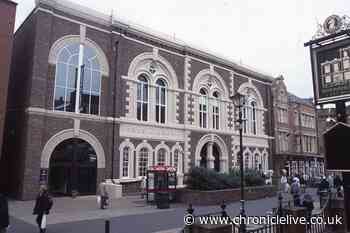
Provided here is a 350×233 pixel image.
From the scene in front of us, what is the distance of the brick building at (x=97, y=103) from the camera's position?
788 inches

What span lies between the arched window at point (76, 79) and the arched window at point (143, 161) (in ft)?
16.7

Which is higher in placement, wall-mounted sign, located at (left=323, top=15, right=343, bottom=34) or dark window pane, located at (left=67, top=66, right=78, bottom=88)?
dark window pane, located at (left=67, top=66, right=78, bottom=88)

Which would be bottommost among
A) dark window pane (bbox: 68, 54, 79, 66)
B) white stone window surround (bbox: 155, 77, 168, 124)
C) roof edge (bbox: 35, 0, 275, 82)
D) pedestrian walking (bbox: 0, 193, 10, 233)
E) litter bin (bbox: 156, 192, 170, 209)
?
litter bin (bbox: 156, 192, 170, 209)

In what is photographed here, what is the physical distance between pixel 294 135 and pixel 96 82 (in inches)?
1247

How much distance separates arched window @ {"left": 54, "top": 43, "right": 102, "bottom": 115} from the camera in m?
21.4

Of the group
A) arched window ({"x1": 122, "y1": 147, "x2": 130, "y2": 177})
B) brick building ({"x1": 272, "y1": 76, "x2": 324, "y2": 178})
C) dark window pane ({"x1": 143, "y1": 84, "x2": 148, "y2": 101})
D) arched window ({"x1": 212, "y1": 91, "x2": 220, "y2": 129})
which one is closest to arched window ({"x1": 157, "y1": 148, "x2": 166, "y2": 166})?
arched window ({"x1": 122, "y1": 147, "x2": 130, "y2": 177})

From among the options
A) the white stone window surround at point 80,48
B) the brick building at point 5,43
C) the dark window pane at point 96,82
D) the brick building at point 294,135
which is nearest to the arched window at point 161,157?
the dark window pane at point 96,82

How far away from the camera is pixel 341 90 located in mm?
9297

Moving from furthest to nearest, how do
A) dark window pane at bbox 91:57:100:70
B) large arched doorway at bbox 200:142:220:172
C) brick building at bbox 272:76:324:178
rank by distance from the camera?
1. brick building at bbox 272:76:324:178
2. large arched doorway at bbox 200:142:220:172
3. dark window pane at bbox 91:57:100:70

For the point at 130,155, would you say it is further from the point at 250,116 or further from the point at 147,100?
the point at 250,116

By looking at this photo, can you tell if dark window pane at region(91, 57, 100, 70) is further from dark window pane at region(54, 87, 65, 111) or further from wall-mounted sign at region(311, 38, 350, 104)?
wall-mounted sign at region(311, 38, 350, 104)

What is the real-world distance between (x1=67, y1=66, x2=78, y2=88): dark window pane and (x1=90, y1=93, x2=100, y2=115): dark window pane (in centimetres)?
170

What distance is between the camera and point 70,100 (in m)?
21.7

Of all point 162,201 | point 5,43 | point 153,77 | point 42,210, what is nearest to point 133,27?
point 153,77
